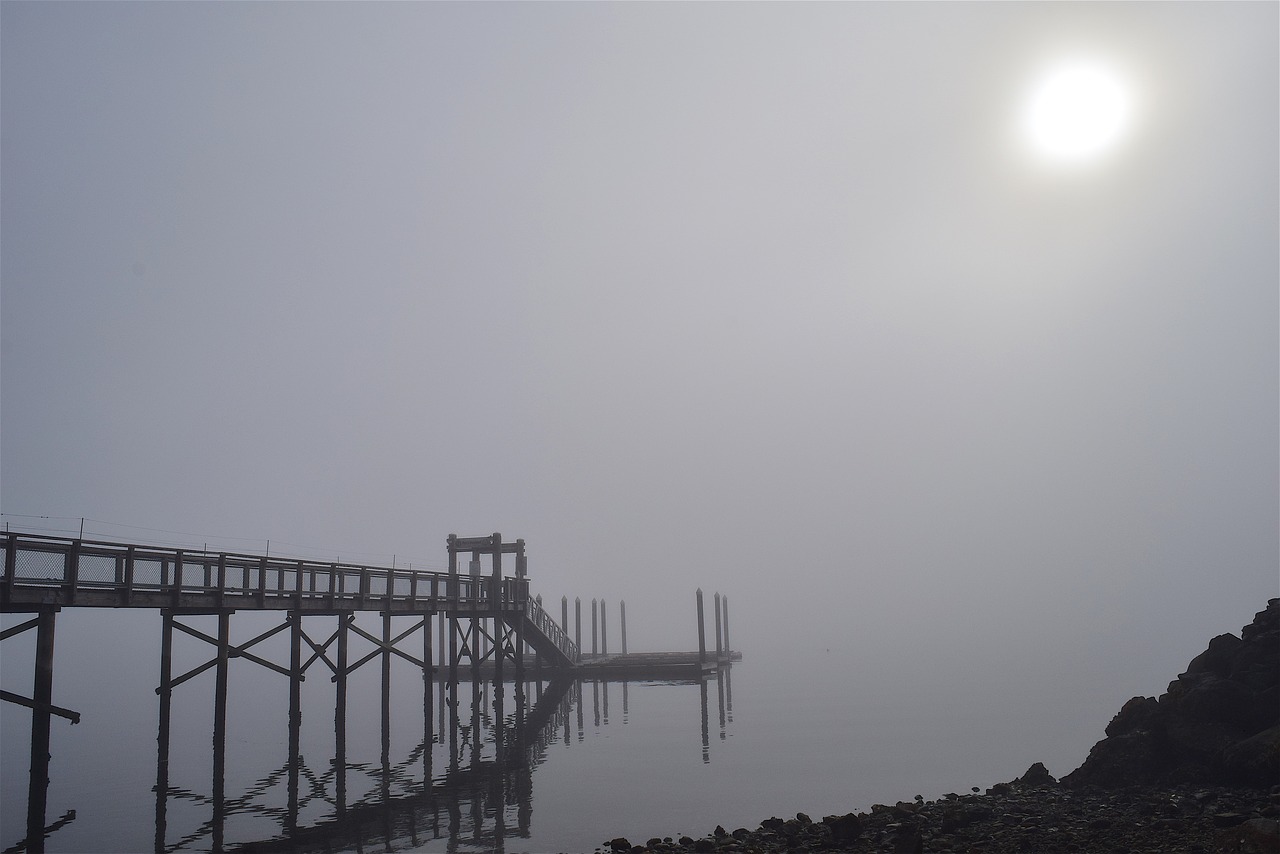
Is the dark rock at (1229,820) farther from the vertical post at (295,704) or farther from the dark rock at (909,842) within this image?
the vertical post at (295,704)

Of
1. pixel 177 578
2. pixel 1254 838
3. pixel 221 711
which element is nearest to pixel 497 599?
pixel 221 711

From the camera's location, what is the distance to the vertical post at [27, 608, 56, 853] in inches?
776

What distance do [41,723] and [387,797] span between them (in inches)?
309

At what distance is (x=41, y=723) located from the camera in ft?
65.8

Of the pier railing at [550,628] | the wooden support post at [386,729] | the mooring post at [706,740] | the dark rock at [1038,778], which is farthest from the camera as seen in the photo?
the pier railing at [550,628]

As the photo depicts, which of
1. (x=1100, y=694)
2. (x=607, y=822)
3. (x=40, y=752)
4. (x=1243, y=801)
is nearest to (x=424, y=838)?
(x=607, y=822)

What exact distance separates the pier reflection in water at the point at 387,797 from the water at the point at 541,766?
0.30ft

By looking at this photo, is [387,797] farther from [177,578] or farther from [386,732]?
[386,732]

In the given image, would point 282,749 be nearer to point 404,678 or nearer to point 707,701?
point 707,701

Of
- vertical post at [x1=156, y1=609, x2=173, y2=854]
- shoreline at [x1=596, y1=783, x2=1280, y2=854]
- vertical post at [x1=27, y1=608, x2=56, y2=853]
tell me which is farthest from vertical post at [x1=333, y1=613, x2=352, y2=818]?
shoreline at [x1=596, y1=783, x2=1280, y2=854]

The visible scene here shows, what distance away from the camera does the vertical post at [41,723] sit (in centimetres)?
1972

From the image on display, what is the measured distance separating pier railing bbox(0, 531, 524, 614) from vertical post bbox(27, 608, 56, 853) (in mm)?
639

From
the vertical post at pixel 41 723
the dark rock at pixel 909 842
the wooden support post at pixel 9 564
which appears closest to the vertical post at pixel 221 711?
the vertical post at pixel 41 723

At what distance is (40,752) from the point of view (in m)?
20.3
